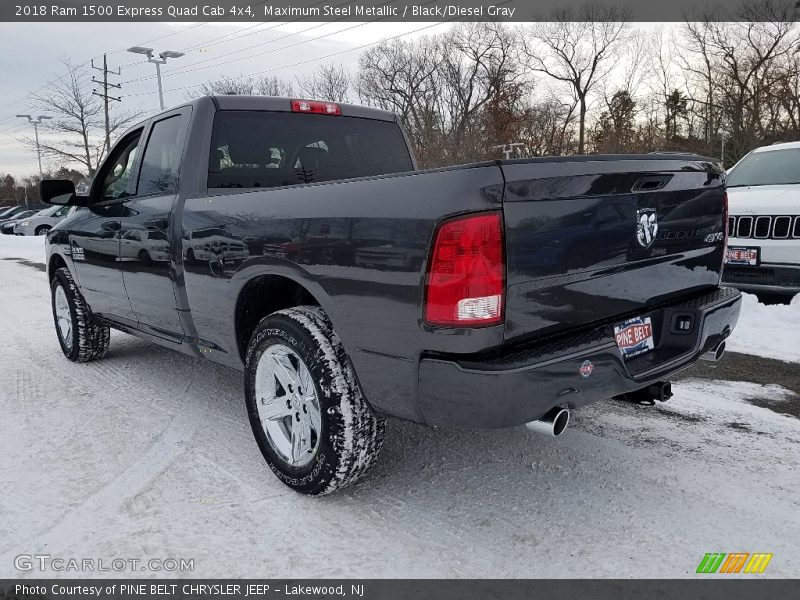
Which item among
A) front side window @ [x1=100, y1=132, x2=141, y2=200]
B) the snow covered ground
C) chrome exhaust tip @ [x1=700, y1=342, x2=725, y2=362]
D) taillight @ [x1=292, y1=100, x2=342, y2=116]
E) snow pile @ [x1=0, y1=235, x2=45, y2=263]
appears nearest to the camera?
the snow covered ground

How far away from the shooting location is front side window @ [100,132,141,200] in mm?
4148

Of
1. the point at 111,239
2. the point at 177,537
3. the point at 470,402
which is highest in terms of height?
the point at 111,239

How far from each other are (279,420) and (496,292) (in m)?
1.33

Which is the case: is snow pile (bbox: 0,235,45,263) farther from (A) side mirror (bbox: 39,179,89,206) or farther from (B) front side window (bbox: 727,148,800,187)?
(B) front side window (bbox: 727,148,800,187)

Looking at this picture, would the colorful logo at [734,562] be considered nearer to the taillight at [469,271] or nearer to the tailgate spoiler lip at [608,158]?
the taillight at [469,271]

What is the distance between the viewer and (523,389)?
2051 mm

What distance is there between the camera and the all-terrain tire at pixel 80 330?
4895 millimetres

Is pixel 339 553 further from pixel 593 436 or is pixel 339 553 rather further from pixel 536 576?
pixel 593 436

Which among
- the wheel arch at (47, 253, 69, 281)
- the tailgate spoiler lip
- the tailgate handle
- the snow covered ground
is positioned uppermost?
the tailgate spoiler lip

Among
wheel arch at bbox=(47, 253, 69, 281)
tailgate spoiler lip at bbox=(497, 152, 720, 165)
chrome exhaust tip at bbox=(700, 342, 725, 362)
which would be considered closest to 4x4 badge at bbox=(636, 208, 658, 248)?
tailgate spoiler lip at bbox=(497, 152, 720, 165)

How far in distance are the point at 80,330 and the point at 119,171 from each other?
4.61 feet

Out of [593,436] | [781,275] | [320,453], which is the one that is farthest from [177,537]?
[781,275]

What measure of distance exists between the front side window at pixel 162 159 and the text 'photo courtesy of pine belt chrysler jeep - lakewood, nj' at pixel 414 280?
0.07 ft

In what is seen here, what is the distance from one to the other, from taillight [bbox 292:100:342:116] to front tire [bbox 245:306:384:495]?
1608 millimetres
